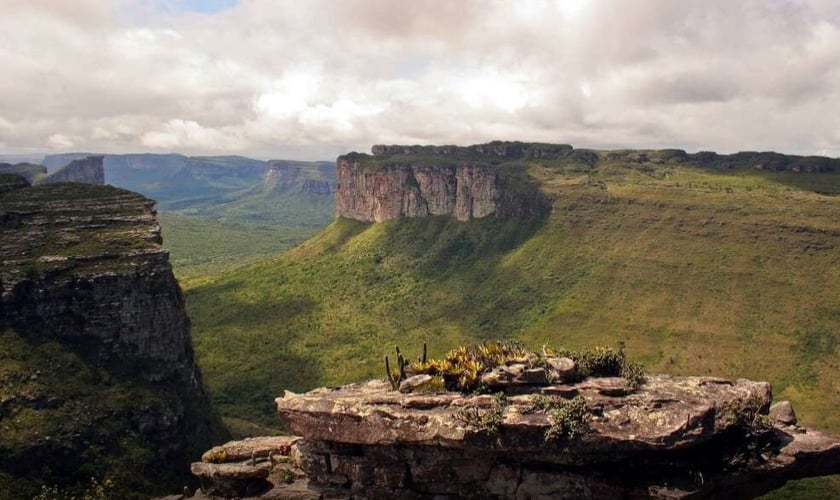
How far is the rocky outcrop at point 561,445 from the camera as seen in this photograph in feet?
86.5

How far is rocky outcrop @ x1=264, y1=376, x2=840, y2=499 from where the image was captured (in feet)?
86.5

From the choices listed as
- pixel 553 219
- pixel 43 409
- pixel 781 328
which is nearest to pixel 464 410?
pixel 43 409

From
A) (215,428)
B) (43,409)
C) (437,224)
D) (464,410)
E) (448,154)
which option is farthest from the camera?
(448,154)

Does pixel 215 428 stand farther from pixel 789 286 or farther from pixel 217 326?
pixel 789 286

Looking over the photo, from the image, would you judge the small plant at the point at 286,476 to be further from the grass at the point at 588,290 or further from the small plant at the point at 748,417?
the grass at the point at 588,290

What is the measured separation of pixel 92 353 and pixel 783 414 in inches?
2417

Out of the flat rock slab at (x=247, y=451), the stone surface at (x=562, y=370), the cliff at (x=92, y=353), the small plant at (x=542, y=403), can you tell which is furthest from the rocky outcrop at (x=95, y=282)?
the small plant at (x=542, y=403)

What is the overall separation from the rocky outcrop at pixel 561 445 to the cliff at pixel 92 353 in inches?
1306

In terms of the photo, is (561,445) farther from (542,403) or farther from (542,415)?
(542,403)

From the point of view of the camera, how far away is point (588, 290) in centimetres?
11450

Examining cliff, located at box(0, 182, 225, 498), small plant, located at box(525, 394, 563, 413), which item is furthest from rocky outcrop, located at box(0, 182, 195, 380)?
small plant, located at box(525, 394, 563, 413)

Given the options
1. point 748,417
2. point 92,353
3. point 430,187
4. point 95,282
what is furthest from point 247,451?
point 430,187

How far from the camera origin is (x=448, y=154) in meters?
187

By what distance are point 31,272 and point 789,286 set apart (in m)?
102
